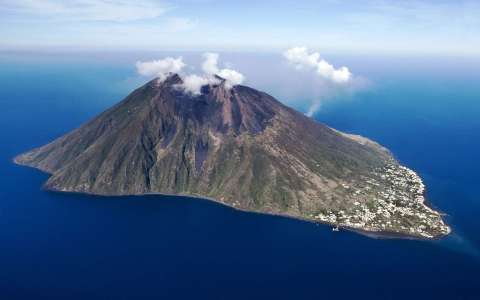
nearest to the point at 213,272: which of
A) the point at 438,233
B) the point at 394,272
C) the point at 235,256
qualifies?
the point at 235,256

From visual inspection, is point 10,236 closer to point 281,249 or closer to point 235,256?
point 235,256

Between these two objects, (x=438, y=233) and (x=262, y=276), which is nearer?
(x=262, y=276)

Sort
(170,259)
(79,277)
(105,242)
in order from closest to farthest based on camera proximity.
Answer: (79,277) → (170,259) → (105,242)

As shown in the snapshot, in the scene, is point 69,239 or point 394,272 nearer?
point 394,272

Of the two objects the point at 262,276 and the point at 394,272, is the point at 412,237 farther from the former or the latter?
the point at 262,276

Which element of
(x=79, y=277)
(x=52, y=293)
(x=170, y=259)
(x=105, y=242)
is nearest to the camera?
(x=52, y=293)

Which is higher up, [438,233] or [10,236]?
[438,233]

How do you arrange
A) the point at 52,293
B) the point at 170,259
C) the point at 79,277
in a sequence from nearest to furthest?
the point at 52,293 < the point at 79,277 < the point at 170,259

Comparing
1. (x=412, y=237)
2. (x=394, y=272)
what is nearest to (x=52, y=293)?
(x=394, y=272)
